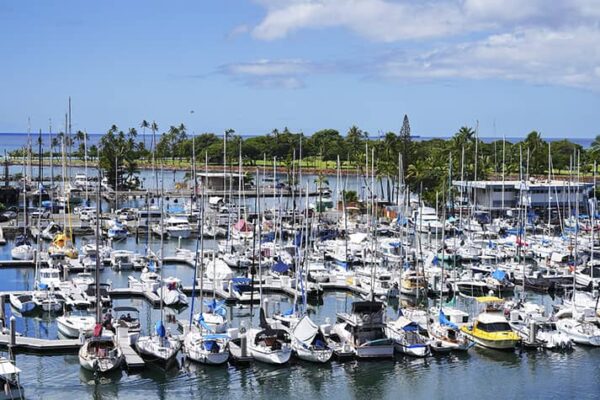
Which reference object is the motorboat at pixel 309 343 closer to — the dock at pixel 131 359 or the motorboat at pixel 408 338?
the motorboat at pixel 408 338

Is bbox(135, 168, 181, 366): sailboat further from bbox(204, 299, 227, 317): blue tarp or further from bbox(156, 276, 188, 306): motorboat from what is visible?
bbox(156, 276, 188, 306): motorboat

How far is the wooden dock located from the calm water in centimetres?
50

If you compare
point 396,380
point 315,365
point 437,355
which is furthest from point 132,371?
point 437,355

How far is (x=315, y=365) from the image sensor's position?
3853 centimetres

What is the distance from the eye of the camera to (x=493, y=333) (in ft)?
136

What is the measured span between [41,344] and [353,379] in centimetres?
1415

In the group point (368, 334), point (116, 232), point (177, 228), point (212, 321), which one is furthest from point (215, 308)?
point (177, 228)

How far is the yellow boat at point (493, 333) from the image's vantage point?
40.9 metres

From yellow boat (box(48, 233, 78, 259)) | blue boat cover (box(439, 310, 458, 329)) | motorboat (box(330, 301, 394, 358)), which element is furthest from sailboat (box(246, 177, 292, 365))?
yellow boat (box(48, 233, 78, 259))

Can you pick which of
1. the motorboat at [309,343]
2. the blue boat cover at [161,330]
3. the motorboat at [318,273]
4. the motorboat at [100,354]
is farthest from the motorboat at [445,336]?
the motorboat at [100,354]

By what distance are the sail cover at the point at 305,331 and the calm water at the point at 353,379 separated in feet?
3.47

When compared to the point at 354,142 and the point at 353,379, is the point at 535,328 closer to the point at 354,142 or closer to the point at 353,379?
the point at 353,379

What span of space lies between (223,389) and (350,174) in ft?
380

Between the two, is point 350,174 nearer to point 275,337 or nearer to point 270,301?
point 270,301
